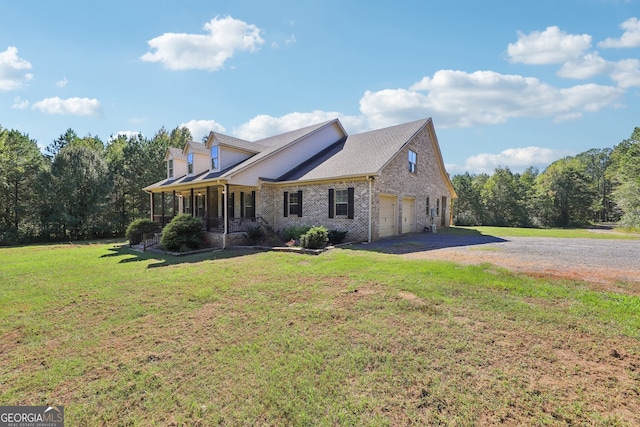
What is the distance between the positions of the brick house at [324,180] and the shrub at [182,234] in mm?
1097

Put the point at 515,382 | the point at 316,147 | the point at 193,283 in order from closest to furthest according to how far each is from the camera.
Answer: the point at 515,382
the point at 193,283
the point at 316,147

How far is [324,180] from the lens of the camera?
49.5ft

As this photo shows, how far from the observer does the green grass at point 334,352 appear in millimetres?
3033

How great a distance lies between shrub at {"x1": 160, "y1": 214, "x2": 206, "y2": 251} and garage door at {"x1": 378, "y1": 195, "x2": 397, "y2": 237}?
9.24 m

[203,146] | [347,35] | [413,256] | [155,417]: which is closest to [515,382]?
[155,417]

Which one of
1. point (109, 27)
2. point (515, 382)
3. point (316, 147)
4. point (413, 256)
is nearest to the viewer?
point (515, 382)

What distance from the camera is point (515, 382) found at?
10.9 feet

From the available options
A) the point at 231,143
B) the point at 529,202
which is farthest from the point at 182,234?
the point at 529,202

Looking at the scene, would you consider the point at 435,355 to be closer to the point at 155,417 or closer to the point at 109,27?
the point at 155,417

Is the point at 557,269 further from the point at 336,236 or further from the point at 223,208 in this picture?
the point at 223,208

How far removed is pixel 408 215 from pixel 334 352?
49.6 ft

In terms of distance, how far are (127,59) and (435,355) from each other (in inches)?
597

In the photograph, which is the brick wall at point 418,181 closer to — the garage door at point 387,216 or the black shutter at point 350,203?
the garage door at point 387,216

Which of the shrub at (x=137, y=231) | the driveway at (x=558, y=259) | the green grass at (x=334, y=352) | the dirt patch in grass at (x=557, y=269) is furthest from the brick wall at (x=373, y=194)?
the green grass at (x=334, y=352)
